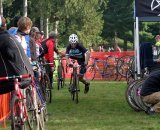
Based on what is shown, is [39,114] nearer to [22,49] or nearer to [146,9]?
[22,49]

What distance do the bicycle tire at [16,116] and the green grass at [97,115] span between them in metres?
2.89

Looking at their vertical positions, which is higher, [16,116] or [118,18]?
[118,18]

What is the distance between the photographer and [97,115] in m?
13.0

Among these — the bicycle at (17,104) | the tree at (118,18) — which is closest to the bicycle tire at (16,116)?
the bicycle at (17,104)

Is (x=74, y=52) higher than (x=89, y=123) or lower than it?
higher

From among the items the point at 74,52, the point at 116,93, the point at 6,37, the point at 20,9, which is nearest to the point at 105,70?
the point at 116,93

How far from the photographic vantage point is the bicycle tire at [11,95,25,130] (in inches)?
308

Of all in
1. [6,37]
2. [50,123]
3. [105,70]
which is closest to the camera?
[6,37]

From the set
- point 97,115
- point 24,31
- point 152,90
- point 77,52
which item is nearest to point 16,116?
point 24,31

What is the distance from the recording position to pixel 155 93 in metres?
11.8

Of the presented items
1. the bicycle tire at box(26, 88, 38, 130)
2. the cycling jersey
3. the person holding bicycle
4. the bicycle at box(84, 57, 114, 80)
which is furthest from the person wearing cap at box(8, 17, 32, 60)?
the bicycle at box(84, 57, 114, 80)

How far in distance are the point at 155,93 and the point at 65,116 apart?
2.07m

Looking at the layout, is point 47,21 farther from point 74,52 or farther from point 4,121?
point 4,121

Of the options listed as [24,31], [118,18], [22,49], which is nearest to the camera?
[22,49]
